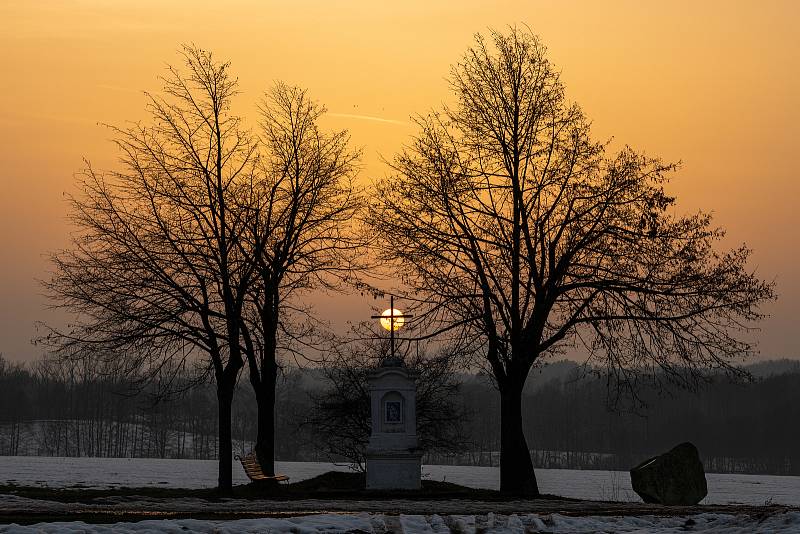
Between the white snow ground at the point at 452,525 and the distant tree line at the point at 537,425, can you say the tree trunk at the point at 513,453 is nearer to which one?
the white snow ground at the point at 452,525

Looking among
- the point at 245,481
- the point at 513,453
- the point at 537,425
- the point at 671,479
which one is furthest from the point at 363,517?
the point at 537,425

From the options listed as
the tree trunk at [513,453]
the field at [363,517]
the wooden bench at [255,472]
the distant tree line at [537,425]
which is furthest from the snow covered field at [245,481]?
the distant tree line at [537,425]

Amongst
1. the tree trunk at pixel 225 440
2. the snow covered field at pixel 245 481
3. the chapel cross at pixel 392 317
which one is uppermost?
the chapel cross at pixel 392 317

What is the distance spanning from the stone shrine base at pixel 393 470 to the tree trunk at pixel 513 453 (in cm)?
253

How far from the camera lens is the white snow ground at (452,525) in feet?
57.1

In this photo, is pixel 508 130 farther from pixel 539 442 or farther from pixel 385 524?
pixel 539 442

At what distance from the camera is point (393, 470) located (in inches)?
1266

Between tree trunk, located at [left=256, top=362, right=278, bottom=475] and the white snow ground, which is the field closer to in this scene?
the white snow ground

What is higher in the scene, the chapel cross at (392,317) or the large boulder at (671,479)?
the chapel cross at (392,317)

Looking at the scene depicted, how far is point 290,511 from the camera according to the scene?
70.6 feet

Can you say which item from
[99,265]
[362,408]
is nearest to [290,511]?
[99,265]

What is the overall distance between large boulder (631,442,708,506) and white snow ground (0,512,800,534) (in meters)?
8.28

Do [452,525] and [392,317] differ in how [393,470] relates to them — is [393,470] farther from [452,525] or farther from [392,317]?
[452,525]

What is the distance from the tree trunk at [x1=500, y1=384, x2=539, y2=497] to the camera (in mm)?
31844
